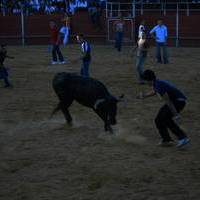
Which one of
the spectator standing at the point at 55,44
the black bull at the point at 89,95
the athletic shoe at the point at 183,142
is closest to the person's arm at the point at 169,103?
the athletic shoe at the point at 183,142

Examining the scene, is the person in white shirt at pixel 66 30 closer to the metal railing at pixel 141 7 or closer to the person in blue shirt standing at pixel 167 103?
the metal railing at pixel 141 7

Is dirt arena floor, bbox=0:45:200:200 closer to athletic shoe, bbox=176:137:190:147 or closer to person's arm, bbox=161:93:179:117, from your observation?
athletic shoe, bbox=176:137:190:147

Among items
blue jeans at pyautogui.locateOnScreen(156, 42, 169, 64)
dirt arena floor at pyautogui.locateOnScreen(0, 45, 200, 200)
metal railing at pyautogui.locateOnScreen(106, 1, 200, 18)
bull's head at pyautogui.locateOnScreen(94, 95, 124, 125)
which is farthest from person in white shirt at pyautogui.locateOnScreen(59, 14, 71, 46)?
bull's head at pyautogui.locateOnScreen(94, 95, 124, 125)

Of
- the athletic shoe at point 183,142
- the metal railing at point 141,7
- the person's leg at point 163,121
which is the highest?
the metal railing at point 141,7

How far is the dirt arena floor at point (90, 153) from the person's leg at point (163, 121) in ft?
0.56

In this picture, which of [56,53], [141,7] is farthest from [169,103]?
[141,7]

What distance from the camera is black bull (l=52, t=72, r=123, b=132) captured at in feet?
33.4

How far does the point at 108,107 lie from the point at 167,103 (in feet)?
4.82

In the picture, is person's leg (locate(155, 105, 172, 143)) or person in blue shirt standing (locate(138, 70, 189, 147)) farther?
person's leg (locate(155, 105, 172, 143))

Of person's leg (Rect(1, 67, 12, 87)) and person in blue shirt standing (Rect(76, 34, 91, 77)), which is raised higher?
person in blue shirt standing (Rect(76, 34, 91, 77))

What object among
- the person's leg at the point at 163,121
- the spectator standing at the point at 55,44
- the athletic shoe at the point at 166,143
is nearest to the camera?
the person's leg at the point at 163,121

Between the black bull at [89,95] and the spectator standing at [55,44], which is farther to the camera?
the spectator standing at [55,44]

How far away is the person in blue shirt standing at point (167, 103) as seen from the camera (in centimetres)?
891

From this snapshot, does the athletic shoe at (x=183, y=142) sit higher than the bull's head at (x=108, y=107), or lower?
lower
